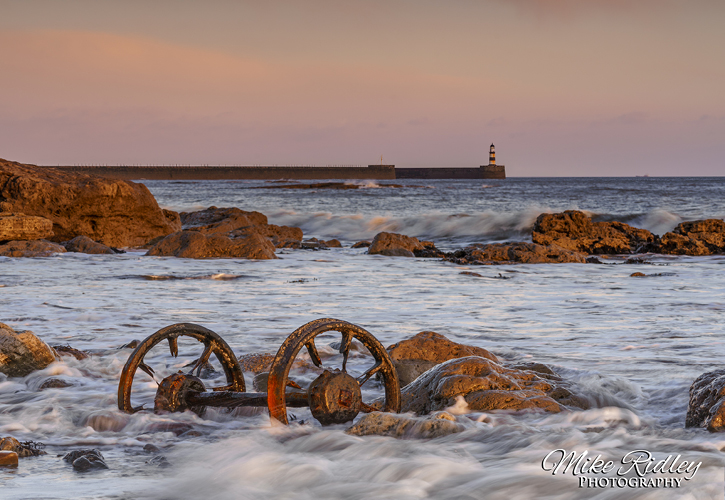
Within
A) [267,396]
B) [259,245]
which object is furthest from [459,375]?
[259,245]

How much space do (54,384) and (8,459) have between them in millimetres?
1416

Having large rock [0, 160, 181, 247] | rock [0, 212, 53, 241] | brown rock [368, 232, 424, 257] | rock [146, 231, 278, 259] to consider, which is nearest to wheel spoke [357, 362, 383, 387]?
rock [146, 231, 278, 259]

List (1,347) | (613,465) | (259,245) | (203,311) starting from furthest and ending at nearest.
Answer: (259,245), (203,311), (1,347), (613,465)

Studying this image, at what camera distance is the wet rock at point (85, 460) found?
3.08 meters

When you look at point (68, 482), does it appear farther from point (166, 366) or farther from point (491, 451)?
point (166, 366)

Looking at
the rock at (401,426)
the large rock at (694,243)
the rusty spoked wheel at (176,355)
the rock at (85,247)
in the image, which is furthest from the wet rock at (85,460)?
the large rock at (694,243)

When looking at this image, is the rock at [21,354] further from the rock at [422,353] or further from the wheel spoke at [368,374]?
the wheel spoke at [368,374]

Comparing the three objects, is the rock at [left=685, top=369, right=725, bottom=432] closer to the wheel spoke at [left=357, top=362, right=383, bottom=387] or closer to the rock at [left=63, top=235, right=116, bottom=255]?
the wheel spoke at [left=357, top=362, right=383, bottom=387]

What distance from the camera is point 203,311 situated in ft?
24.6

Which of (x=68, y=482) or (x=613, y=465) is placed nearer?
(x=68, y=482)

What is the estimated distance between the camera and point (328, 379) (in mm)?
3225

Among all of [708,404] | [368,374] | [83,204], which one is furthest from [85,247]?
[708,404]

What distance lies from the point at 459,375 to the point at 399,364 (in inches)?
28.3

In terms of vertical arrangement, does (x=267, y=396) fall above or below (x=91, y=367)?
above
